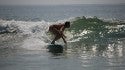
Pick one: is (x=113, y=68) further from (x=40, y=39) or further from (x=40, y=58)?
(x=40, y=39)

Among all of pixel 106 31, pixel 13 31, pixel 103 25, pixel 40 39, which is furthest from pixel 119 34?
pixel 13 31

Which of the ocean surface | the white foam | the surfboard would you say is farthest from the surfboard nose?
the white foam

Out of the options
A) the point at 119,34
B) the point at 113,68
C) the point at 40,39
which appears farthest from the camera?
the point at 119,34

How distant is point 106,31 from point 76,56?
7.91m

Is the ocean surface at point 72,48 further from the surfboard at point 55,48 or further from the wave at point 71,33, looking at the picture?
the surfboard at point 55,48

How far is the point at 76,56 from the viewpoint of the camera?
1325 centimetres

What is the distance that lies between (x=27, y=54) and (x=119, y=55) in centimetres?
348

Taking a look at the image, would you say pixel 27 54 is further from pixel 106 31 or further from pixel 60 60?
pixel 106 31

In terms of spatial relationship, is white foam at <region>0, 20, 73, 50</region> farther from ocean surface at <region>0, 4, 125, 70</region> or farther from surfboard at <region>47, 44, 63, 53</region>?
surfboard at <region>47, 44, 63, 53</region>

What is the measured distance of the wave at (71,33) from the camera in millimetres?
16938

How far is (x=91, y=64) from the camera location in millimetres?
11477

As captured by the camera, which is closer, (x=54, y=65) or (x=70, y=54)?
(x=54, y=65)

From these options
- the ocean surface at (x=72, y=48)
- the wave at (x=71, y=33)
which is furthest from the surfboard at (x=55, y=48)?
the wave at (x=71, y=33)

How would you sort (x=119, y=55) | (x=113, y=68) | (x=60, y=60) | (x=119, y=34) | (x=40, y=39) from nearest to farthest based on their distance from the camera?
(x=113, y=68) → (x=60, y=60) → (x=119, y=55) → (x=40, y=39) → (x=119, y=34)
